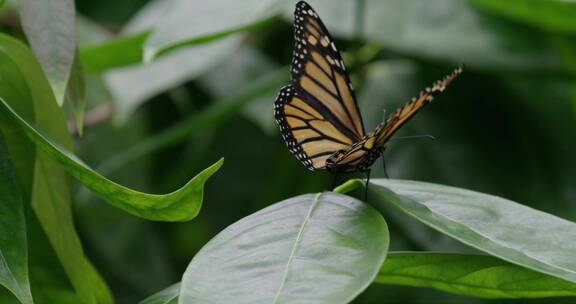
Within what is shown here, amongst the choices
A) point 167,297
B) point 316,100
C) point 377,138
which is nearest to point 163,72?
point 316,100

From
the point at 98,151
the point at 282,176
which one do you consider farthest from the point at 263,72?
the point at 98,151

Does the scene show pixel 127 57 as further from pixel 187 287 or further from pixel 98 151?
pixel 187 287

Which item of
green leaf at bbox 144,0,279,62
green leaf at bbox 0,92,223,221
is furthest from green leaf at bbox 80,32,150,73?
green leaf at bbox 0,92,223,221

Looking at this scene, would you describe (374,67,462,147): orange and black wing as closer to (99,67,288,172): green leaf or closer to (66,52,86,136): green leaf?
(66,52,86,136): green leaf

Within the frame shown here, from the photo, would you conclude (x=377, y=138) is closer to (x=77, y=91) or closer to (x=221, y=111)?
(x=77, y=91)

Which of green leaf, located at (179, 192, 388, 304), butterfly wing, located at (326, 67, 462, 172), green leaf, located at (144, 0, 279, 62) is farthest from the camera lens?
green leaf, located at (144, 0, 279, 62)

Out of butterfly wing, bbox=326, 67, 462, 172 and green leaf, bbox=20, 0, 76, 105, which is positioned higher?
green leaf, bbox=20, 0, 76, 105
